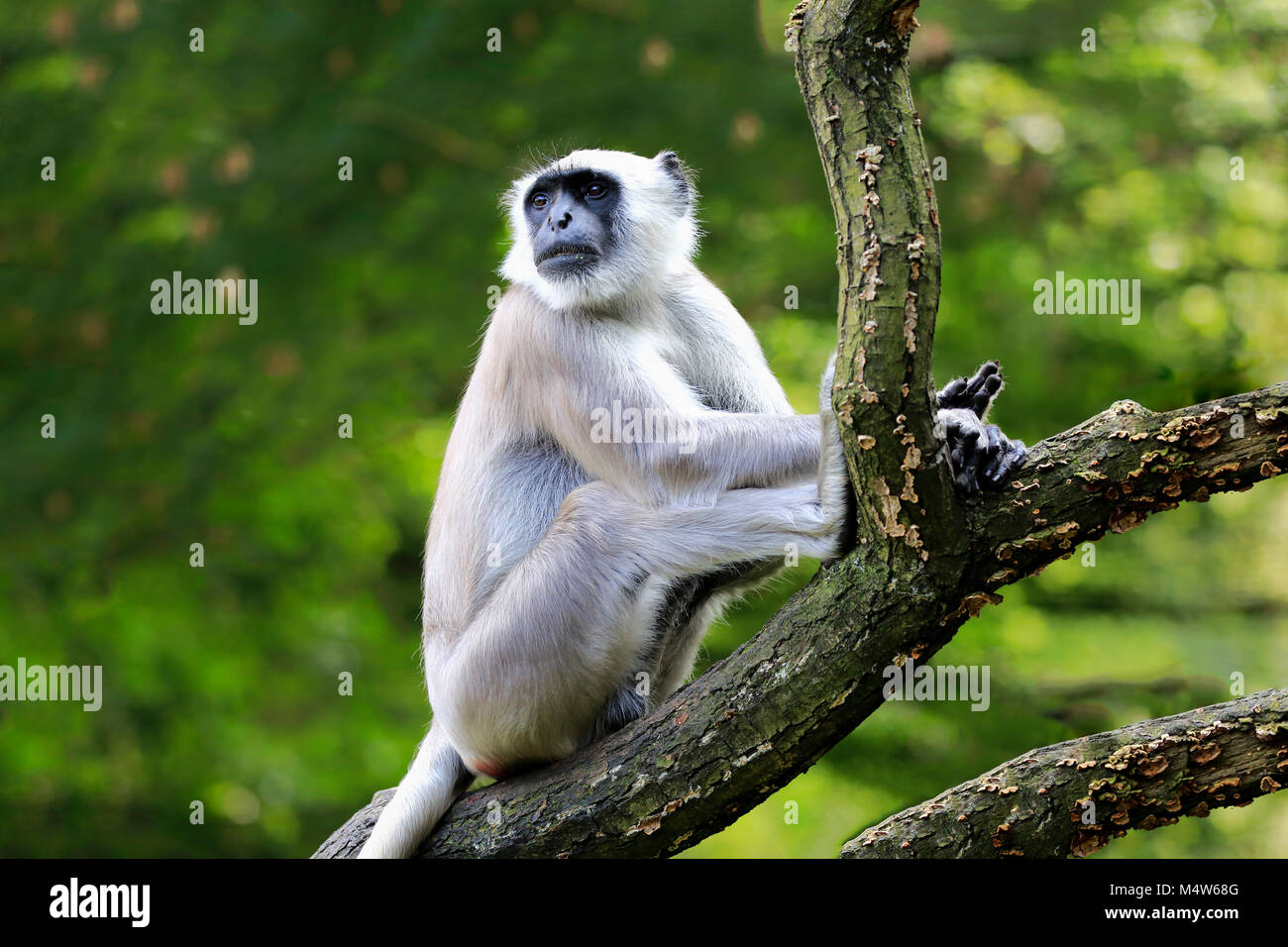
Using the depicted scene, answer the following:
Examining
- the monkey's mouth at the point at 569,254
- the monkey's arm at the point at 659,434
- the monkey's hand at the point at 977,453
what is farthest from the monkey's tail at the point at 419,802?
the monkey's hand at the point at 977,453

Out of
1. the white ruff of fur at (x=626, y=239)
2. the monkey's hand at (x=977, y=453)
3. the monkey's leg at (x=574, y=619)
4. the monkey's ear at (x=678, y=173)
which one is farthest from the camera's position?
the monkey's ear at (x=678, y=173)

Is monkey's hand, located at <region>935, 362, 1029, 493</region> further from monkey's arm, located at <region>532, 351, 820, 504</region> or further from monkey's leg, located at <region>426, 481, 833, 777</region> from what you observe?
monkey's leg, located at <region>426, 481, 833, 777</region>

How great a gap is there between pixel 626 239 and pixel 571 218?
319 mm

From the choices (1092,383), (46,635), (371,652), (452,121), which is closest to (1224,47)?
(1092,383)

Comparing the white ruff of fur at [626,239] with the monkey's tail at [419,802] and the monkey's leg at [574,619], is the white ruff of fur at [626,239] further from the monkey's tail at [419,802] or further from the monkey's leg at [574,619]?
the monkey's tail at [419,802]

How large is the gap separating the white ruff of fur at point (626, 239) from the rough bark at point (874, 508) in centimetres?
205

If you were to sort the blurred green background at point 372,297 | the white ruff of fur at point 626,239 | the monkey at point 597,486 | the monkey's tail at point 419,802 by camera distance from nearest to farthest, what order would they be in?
the monkey at point 597,486
the monkey's tail at point 419,802
the white ruff of fur at point 626,239
the blurred green background at point 372,297

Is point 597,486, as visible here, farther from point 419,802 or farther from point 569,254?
point 419,802

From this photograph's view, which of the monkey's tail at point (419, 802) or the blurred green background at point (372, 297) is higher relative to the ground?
the blurred green background at point (372, 297)

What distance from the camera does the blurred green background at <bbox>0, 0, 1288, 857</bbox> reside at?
35.1ft

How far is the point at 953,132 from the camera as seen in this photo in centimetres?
1113

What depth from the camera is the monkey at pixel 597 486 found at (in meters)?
5.64

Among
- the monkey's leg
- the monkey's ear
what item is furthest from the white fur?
the monkey's ear

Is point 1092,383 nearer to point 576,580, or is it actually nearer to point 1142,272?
point 1142,272
